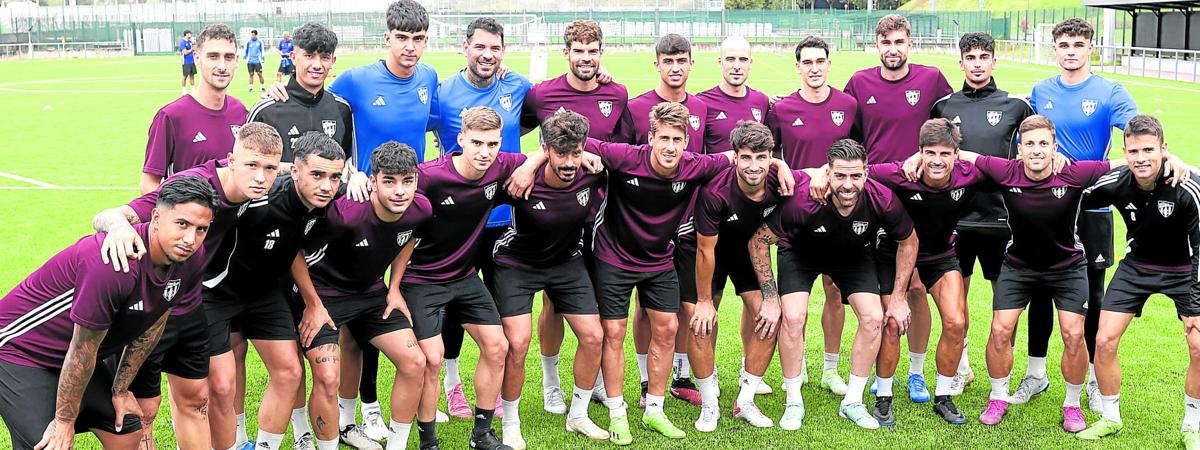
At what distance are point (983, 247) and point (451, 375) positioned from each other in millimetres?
3998

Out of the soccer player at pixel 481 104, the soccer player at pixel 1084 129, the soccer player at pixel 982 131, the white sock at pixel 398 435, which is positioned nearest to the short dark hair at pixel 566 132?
the soccer player at pixel 481 104

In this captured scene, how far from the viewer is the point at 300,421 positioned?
6.72 meters

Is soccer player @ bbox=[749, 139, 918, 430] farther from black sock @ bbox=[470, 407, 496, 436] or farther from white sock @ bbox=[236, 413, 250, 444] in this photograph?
white sock @ bbox=[236, 413, 250, 444]

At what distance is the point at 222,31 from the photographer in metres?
7.04

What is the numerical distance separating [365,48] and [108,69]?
71.1ft

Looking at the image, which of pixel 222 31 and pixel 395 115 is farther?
pixel 395 115

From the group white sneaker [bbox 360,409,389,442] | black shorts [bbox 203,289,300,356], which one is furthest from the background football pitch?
black shorts [bbox 203,289,300,356]

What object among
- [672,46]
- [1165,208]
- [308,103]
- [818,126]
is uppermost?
[672,46]

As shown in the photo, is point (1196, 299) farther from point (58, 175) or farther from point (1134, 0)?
point (1134, 0)

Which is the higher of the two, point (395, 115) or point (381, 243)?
point (395, 115)

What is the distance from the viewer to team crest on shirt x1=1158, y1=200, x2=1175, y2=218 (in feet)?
22.1

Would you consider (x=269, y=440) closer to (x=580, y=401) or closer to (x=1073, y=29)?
(x=580, y=401)

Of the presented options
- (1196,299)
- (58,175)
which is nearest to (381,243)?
(1196,299)

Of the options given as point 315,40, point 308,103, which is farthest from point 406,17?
point 308,103
